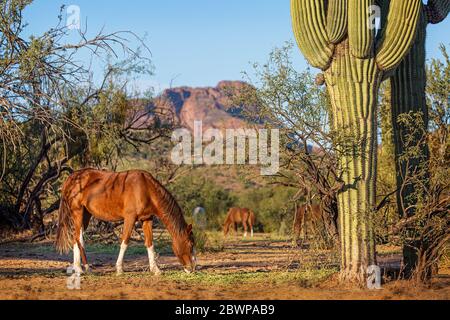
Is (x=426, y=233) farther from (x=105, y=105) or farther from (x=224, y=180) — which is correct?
(x=224, y=180)

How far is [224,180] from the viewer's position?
57562 millimetres

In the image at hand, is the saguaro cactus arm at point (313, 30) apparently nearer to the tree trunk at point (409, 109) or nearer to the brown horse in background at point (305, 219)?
the tree trunk at point (409, 109)

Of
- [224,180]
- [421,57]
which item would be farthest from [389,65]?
[224,180]

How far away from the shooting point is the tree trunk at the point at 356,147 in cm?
1041

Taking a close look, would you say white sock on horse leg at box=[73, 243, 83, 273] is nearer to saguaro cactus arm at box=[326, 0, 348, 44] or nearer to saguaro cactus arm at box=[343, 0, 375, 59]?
saguaro cactus arm at box=[326, 0, 348, 44]

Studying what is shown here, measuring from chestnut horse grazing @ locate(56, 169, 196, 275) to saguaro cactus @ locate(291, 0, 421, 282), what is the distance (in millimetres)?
3437

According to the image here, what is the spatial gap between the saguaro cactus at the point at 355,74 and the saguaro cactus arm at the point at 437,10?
4.84 ft

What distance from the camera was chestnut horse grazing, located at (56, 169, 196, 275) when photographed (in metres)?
12.7

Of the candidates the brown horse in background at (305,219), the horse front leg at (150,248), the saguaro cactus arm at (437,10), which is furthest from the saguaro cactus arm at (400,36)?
the horse front leg at (150,248)

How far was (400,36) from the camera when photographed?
1038 cm

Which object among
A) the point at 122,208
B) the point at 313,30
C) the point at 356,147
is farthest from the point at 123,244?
the point at 313,30

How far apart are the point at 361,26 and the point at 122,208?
535cm

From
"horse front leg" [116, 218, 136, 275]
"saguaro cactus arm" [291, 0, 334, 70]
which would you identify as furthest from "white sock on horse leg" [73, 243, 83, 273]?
"saguaro cactus arm" [291, 0, 334, 70]

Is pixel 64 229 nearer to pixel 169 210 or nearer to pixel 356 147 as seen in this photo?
pixel 169 210
